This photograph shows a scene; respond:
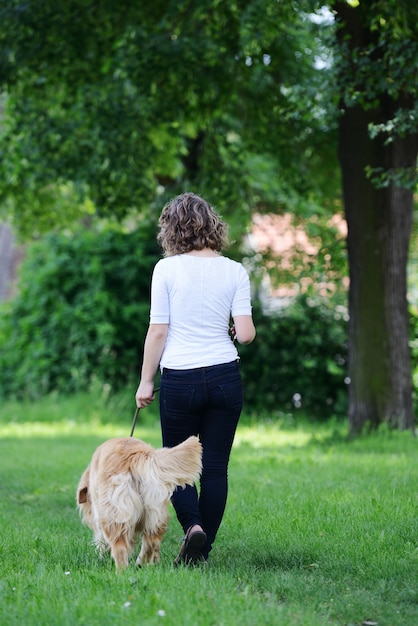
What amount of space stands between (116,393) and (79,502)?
412 inches

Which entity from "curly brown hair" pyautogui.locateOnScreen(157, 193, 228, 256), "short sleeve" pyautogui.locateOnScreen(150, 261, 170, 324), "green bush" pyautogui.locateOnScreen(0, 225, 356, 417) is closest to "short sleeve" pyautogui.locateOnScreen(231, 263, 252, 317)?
→ "curly brown hair" pyautogui.locateOnScreen(157, 193, 228, 256)

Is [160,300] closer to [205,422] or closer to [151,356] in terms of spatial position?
[151,356]

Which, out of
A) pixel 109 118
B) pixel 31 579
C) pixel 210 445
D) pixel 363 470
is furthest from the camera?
pixel 109 118

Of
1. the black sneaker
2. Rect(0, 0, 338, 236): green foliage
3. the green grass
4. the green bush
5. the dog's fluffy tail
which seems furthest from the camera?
the green bush

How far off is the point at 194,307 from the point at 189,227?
47 centimetres

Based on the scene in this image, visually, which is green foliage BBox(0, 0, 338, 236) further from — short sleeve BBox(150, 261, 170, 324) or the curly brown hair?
short sleeve BBox(150, 261, 170, 324)

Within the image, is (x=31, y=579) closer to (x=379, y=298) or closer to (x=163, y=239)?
(x=163, y=239)

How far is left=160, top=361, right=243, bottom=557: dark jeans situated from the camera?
4.98 metres

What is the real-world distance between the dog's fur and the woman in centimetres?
25

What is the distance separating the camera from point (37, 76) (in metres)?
12.9

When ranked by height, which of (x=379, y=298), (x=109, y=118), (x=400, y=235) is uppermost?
(x=109, y=118)

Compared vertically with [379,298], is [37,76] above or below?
above

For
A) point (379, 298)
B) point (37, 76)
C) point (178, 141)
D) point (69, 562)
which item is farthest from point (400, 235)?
point (69, 562)

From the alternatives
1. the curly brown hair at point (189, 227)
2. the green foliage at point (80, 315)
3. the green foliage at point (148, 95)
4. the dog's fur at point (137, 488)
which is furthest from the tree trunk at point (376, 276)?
the dog's fur at point (137, 488)
